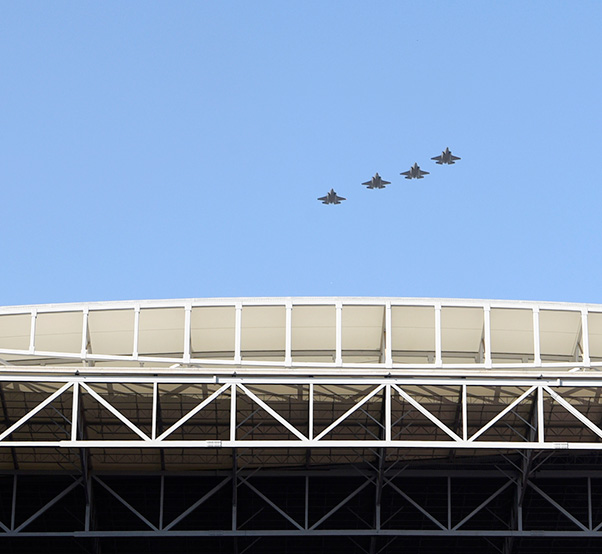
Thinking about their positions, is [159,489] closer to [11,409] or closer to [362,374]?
[11,409]

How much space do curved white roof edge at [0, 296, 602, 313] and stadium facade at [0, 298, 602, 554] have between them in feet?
0.25

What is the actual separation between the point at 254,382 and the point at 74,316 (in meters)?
9.82

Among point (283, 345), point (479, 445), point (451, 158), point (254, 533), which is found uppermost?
point (451, 158)

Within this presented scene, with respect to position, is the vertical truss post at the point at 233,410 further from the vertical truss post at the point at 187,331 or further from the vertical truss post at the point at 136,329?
the vertical truss post at the point at 136,329

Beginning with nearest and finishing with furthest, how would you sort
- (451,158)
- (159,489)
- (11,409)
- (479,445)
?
(479,445)
(11,409)
(159,489)
(451,158)

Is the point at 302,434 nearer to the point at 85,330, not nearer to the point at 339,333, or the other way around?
the point at 339,333

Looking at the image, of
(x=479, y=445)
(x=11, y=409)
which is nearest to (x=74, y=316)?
(x=11, y=409)

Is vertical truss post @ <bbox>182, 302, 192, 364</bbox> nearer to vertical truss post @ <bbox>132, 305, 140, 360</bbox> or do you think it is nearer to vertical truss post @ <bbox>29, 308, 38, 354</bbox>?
vertical truss post @ <bbox>132, 305, 140, 360</bbox>

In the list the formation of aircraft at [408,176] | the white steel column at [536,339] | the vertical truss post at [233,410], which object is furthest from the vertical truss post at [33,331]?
the formation of aircraft at [408,176]

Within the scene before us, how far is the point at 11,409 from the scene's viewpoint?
114 feet

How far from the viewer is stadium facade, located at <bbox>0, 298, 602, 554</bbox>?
34938 millimetres

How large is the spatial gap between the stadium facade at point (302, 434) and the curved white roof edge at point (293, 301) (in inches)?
3.0

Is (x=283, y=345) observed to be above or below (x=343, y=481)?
above

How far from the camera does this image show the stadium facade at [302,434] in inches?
1375
